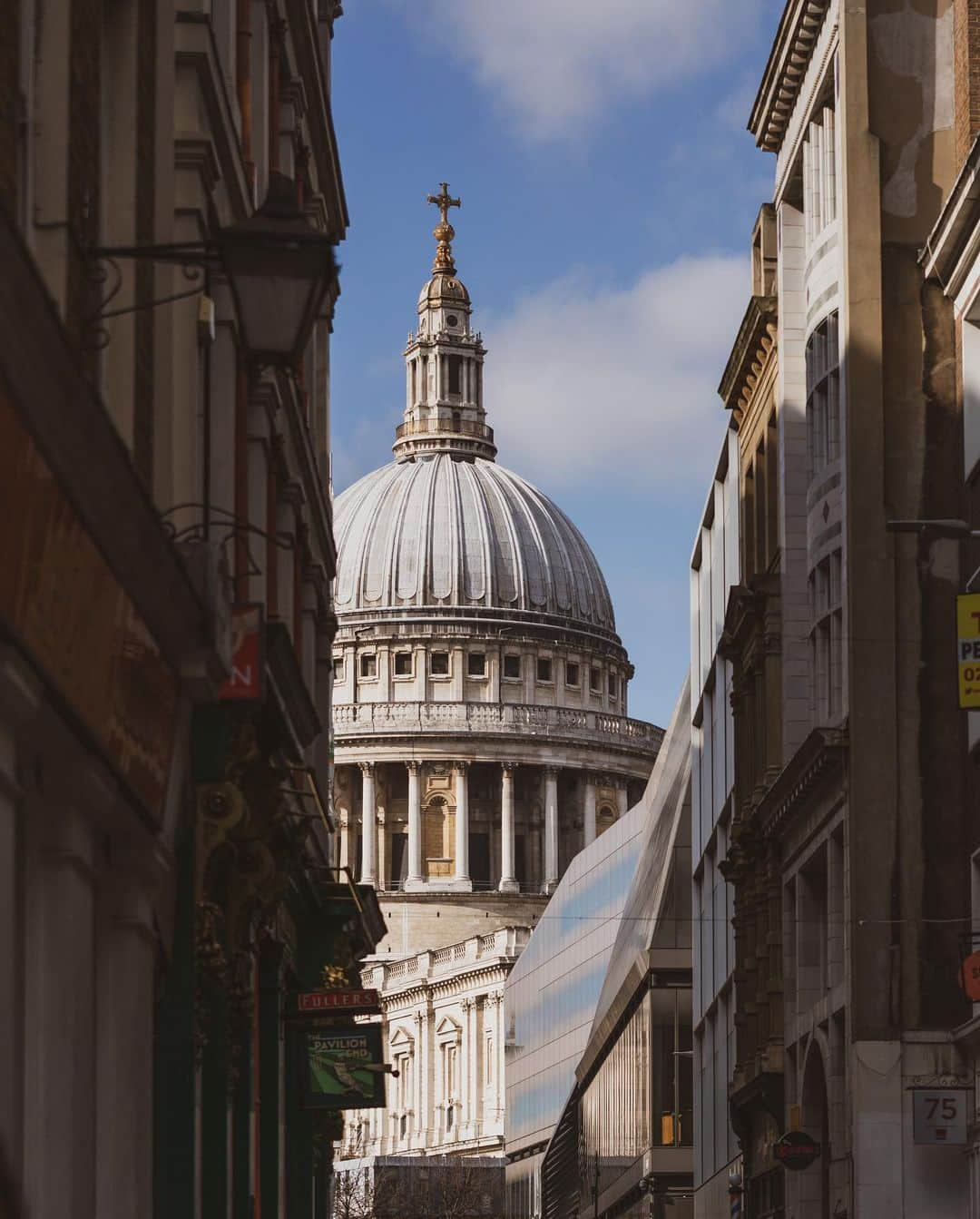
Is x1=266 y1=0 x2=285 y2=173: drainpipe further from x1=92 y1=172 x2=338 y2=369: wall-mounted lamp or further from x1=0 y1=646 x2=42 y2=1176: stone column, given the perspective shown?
x1=0 y1=646 x2=42 y2=1176: stone column

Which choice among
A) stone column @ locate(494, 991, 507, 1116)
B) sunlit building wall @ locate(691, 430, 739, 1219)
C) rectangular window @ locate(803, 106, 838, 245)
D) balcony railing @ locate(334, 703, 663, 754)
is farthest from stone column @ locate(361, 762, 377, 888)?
rectangular window @ locate(803, 106, 838, 245)

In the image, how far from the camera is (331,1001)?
30.0 metres

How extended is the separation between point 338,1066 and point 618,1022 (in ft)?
176

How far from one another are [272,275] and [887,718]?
31227mm

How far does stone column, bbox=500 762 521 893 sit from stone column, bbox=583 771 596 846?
4.81 metres

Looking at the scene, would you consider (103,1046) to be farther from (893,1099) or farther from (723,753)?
(723,753)

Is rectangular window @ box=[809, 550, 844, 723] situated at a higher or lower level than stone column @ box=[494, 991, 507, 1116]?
higher

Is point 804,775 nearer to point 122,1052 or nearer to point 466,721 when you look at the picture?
point 122,1052

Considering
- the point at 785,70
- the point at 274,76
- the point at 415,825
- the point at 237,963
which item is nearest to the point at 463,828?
the point at 415,825

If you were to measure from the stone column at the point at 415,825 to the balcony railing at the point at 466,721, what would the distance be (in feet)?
9.04

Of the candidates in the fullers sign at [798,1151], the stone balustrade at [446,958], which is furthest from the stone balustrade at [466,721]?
the fullers sign at [798,1151]

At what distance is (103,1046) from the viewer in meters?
16.4

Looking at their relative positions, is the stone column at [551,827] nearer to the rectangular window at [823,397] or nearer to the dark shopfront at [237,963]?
the rectangular window at [823,397]

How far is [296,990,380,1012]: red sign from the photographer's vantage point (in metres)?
29.8
